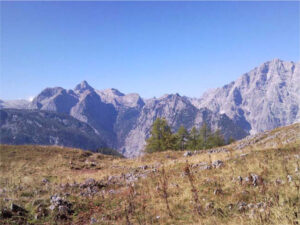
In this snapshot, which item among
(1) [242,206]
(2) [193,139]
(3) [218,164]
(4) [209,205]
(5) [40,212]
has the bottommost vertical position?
(5) [40,212]

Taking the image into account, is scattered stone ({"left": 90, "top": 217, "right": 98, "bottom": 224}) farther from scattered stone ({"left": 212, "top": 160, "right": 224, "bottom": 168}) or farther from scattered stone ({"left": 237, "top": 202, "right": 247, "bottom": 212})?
scattered stone ({"left": 212, "top": 160, "right": 224, "bottom": 168})

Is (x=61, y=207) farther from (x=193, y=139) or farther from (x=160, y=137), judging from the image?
(x=193, y=139)

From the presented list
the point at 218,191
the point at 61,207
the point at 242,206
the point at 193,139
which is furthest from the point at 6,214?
the point at 193,139

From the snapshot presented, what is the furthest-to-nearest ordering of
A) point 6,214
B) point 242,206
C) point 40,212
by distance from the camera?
point 40,212
point 6,214
point 242,206

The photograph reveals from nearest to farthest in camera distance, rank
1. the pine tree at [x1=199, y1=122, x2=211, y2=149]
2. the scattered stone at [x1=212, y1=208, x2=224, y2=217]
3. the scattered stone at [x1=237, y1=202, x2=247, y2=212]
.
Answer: the scattered stone at [x1=212, y1=208, x2=224, y2=217] → the scattered stone at [x1=237, y1=202, x2=247, y2=212] → the pine tree at [x1=199, y1=122, x2=211, y2=149]

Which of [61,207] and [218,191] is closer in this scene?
[218,191]

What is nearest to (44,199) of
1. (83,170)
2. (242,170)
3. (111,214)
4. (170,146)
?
(111,214)

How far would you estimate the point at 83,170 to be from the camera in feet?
85.8

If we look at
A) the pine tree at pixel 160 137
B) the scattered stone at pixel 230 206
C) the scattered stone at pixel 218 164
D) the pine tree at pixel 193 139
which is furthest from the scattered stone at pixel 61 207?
the pine tree at pixel 193 139

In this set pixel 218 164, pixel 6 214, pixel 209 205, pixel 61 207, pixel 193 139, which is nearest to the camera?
pixel 209 205

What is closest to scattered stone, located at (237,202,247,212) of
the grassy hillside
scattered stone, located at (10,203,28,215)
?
the grassy hillside

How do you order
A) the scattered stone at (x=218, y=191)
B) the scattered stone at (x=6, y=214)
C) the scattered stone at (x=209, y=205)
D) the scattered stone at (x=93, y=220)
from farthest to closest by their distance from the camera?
1. the scattered stone at (x=218, y=191)
2. the scattered stone at (x=6, y=214)
3. the scattered stone at (x=93, y=220)
4. the scattered stone at (x=209, y=205)

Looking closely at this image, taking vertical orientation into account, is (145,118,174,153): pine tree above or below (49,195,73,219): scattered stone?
above

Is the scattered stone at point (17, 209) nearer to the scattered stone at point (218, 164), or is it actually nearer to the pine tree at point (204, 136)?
the scattered stone at point (218, 164)
